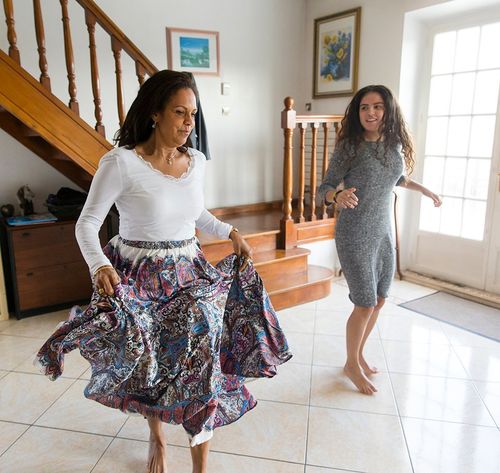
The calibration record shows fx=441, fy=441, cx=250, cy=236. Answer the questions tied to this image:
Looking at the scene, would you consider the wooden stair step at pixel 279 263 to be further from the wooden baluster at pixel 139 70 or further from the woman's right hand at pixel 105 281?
the woman's right hand at pixel 105 281


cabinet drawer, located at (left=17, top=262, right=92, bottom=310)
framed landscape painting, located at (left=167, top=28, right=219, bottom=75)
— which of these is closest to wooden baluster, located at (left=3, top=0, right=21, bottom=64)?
cabinet drawer, located at (left=17, top=262, right=92, bottom=310)

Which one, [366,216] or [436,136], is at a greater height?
[436,136]

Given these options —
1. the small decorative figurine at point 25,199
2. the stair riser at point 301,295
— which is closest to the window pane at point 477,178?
the stair riser at point 301,295

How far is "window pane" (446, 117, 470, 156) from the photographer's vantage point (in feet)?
12.0

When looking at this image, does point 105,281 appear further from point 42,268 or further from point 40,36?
point 42,268

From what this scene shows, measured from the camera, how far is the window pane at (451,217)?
3.84m

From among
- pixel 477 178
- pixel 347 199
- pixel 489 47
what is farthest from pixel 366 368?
pixel 489 47

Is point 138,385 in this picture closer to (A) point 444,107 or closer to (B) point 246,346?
(B) point 246,346

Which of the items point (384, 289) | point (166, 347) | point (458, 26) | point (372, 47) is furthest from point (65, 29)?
point (458, 26)

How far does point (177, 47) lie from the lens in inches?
154

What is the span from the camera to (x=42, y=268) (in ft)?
10.4

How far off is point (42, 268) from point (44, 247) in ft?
0.52

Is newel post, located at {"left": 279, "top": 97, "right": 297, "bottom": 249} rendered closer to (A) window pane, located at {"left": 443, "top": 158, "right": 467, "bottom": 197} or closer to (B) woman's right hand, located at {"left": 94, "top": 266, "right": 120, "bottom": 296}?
(A) window pane, located at {"left": 443, "top": 158, "right": 467, "bottom": 197}

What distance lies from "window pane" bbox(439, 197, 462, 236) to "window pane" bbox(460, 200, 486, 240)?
0.05m
